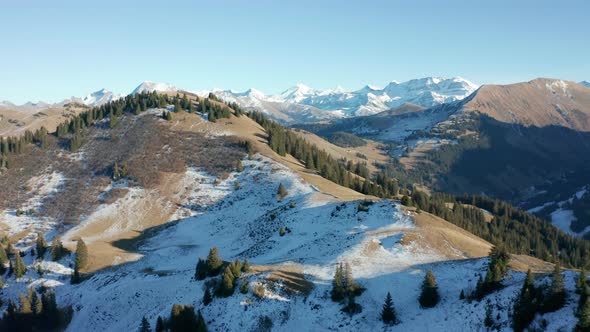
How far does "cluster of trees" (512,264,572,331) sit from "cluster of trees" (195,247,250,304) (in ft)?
99.9

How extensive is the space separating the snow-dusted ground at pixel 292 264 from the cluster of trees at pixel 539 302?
885 mm

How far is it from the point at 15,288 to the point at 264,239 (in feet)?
141

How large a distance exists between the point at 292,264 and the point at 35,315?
3864cm

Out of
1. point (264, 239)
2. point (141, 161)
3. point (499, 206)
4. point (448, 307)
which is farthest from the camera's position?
→ point (499, 206)

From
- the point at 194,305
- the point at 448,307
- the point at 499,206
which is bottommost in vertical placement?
the point at 499,206

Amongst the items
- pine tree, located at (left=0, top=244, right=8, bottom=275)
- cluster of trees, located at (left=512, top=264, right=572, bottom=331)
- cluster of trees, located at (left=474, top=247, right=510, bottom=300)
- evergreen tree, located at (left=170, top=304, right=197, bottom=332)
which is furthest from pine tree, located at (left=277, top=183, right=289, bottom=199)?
cluster of trees, located at (left=512, top=264, right=572, bottom=331)

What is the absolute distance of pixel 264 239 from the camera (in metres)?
79.0

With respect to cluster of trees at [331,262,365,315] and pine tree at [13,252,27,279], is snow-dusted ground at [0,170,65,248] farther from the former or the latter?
cluster of trees at [331,262,365,315]

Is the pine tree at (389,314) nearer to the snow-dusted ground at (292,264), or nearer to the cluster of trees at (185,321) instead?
the snow-dusted ground at (292,264)

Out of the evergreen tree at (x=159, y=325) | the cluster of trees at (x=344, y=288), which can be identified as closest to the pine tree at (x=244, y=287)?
the evergreen tree at (x=159, y=325)

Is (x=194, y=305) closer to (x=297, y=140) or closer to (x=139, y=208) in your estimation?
(x=139, y=208)

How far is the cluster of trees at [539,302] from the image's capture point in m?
35.8

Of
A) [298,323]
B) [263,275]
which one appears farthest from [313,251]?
[298,323]

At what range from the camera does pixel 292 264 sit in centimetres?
5912
